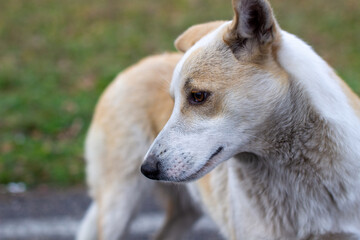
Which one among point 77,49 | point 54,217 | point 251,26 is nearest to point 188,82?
point 251,26

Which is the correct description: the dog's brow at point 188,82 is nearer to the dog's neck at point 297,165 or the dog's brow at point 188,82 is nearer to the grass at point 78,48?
the dog's neck at point 297,165

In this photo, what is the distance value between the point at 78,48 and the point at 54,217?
12.6 ft

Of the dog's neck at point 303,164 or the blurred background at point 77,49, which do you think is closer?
the dog's neck at point 303,164

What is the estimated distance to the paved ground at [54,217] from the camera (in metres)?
4.48

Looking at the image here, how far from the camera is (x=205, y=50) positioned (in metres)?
2.68

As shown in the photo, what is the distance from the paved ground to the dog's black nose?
5.97 ft

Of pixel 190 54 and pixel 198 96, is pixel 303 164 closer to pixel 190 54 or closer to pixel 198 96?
pixel 198 96

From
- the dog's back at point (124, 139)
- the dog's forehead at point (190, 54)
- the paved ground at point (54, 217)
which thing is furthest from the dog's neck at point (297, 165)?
the paved ground at point (54, 217)

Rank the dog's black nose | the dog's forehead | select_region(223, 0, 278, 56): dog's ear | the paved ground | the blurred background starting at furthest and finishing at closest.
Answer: the blurred background → the paved ground → the dog's forehead → the dog's black nose → select_region(223, 0, 278, 56): dog's ear

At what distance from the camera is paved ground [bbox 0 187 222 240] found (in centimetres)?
448

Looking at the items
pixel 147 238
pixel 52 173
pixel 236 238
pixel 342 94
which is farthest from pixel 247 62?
pixel 52 173

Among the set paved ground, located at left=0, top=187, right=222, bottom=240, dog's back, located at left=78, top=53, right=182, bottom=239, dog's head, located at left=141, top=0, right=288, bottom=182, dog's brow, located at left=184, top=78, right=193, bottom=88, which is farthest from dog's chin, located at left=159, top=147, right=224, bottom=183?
paved ground, located at left=0, top=187, right=222, bottom=240

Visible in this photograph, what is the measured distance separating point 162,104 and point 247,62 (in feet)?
3.87

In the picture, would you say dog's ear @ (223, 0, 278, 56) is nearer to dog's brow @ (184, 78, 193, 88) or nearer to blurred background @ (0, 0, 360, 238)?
dog's brow @ (184, 78, 193, 88)
